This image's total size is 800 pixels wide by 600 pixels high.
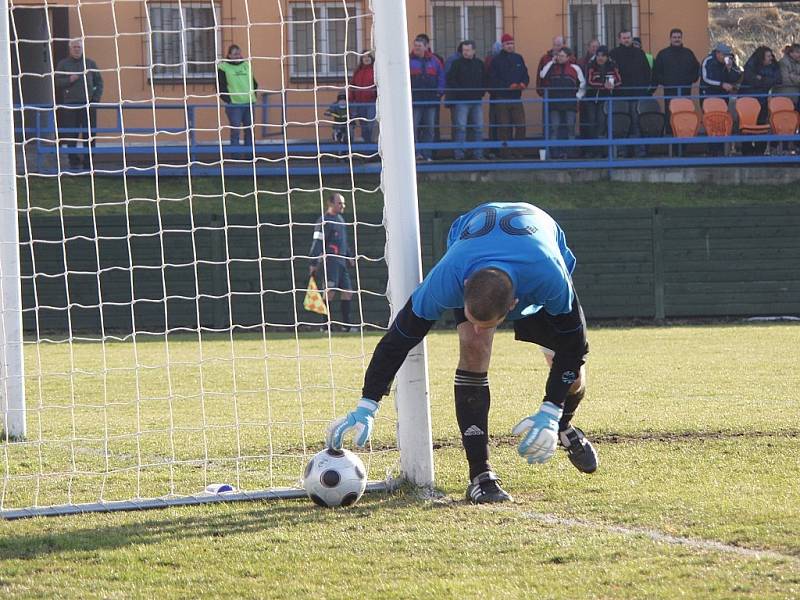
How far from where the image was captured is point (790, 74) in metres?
22.8

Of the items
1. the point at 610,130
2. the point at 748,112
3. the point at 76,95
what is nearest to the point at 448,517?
the point at 76,95

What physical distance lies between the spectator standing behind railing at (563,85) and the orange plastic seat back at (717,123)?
2.38 meters

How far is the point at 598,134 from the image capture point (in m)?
22.6

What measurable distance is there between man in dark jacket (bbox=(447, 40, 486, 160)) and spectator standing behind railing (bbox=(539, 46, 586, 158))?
1.23m

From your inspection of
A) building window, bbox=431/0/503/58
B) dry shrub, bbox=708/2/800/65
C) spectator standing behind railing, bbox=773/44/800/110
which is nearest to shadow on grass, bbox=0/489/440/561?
spectator standing behind railing, bbox=773/44/800/110

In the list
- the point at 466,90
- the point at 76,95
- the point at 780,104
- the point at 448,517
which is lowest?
the point at 448,517

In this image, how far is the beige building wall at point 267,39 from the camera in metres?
21.5

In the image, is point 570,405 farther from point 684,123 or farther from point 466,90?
point 684,123

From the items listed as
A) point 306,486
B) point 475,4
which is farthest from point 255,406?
point 475,4

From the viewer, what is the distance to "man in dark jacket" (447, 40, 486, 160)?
21.6 m

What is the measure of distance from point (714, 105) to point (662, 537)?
1840 cm

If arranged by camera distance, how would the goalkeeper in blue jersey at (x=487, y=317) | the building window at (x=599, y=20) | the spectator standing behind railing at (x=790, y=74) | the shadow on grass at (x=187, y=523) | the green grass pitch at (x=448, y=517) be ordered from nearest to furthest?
1. the green grass pitch at (x=448, y=517)
2. the shadow on grass at (x=187, y=523)
3. the goalkeeper in blue jersey at (x=487, y=317)
4. the spectator standing behind railing at (x=790, y=74)
5. the building window at (x=599, y=20)

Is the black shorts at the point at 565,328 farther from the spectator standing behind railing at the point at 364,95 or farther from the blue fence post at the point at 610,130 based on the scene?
the blue fence post at the point at 610,130

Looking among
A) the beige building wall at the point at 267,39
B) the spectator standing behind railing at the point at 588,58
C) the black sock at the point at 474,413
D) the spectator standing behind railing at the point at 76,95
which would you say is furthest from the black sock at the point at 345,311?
the black sock at the point at 474,413
